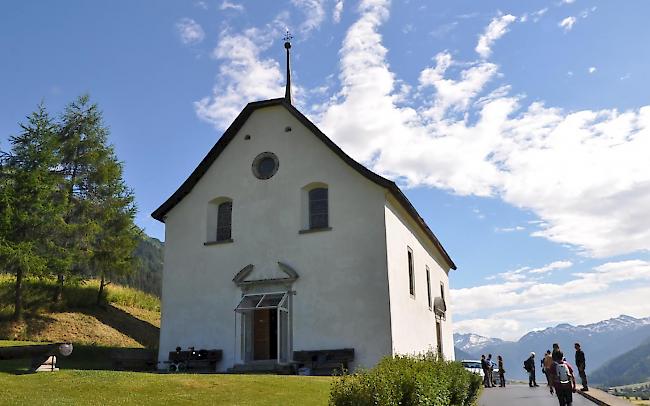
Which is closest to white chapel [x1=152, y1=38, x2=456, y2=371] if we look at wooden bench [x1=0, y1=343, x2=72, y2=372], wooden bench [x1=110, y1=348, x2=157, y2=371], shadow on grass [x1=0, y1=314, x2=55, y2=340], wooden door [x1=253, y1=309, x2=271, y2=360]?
wooden door [x1=253, y1=309, x2=271, y2=360]

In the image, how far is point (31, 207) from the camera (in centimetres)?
3072

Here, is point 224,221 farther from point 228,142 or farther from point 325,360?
point 325,360

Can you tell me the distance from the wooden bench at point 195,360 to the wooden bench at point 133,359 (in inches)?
43.6

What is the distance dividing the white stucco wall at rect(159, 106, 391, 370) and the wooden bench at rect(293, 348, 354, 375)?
30 centimetres

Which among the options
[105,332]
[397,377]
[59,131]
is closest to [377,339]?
[397,377]

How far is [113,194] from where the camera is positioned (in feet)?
122

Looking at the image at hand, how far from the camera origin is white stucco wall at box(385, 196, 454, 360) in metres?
21.9

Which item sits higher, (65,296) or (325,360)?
(65,296)

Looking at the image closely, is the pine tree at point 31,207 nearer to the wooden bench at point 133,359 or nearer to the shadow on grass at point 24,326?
the shadow on grass at point 24,326

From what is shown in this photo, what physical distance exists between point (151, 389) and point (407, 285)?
1294cm

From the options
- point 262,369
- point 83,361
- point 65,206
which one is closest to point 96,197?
point 65,206

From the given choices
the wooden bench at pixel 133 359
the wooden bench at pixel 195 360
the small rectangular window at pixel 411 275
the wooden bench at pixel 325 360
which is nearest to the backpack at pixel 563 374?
the wooden bench at pixel 325 360

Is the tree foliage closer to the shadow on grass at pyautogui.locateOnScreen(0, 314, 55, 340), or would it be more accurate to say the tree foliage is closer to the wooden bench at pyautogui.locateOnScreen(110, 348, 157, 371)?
Answer: the shadow on grass at pyautogui.locateOnScreen(0, 314, 55, 340)

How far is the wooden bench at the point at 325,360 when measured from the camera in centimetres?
2056
